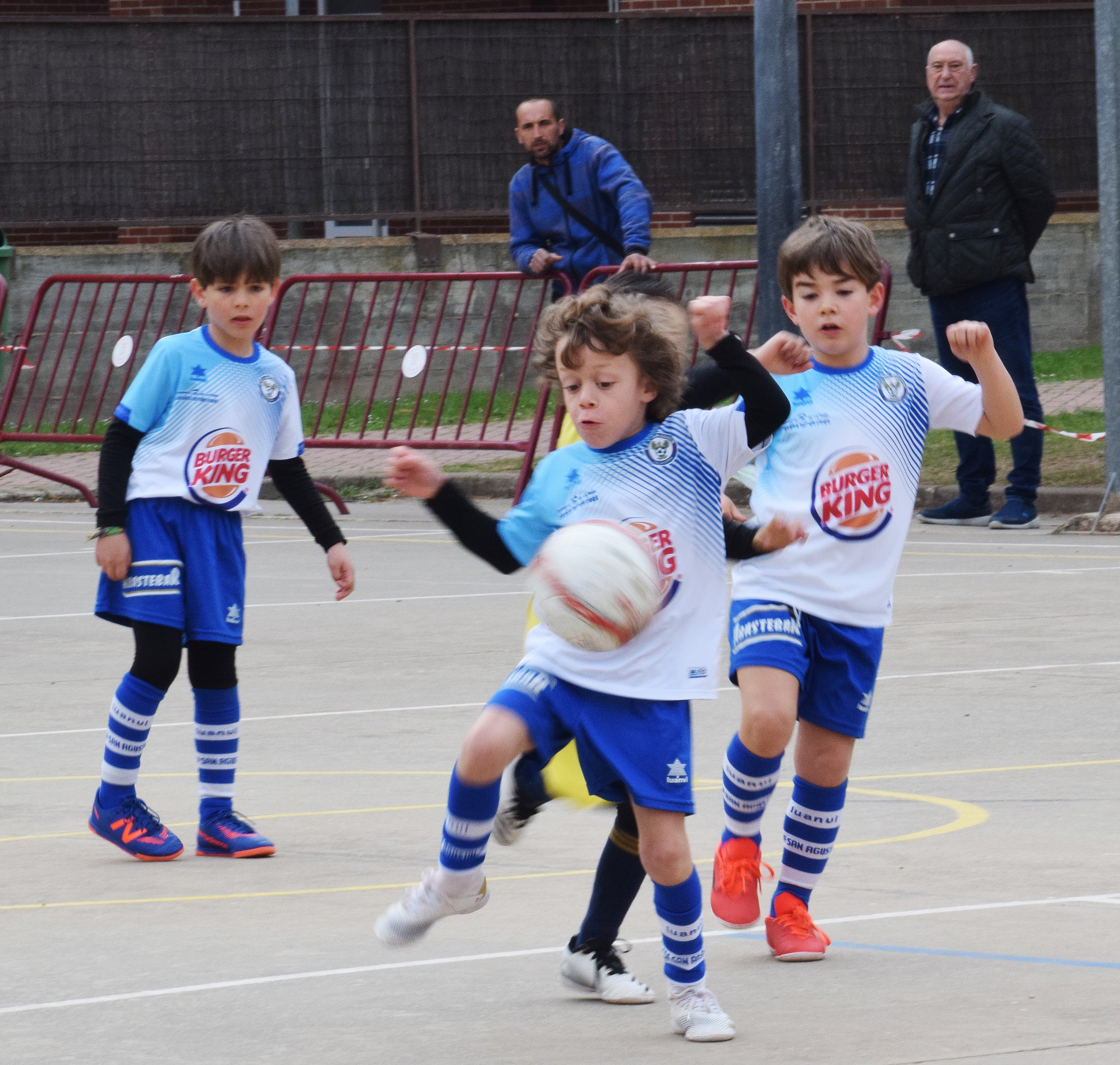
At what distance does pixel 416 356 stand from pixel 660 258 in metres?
4.87

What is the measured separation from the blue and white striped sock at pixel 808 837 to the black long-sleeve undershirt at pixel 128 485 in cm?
165

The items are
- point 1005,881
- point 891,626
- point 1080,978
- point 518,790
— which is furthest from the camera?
point 891,626

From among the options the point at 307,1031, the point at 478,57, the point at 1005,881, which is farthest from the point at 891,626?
the point at 478,57

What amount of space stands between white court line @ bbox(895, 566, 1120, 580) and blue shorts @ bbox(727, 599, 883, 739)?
228 inches

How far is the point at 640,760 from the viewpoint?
14.0 ft

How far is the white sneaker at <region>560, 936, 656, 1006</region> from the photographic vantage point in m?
4.45

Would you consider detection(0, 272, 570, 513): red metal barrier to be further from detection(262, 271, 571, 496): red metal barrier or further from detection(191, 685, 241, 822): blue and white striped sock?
detection(191, 685, 241, 822): blue and white striped sock

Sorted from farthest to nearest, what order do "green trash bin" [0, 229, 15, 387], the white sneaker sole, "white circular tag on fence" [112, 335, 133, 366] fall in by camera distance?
1. "green trash bin" [0, 229, 15, 387]
2. "white circular tag on fence" [112, 335, 133, 366]
3. the white sneaker sole

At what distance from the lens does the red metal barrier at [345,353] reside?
49.6 ft

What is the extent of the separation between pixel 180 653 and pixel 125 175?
45.8ft

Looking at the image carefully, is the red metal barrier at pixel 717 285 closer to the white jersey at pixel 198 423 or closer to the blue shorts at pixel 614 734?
the white jersey at pixel 198 423

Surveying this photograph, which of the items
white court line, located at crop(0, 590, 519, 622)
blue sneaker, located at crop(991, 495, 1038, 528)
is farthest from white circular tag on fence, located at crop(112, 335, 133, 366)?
blue sneaker, located at crop(991, 495, 1038, 528)

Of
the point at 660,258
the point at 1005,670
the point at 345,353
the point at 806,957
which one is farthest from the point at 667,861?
the point at 660,258

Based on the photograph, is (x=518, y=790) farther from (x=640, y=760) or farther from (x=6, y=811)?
(x=6, y=811)
